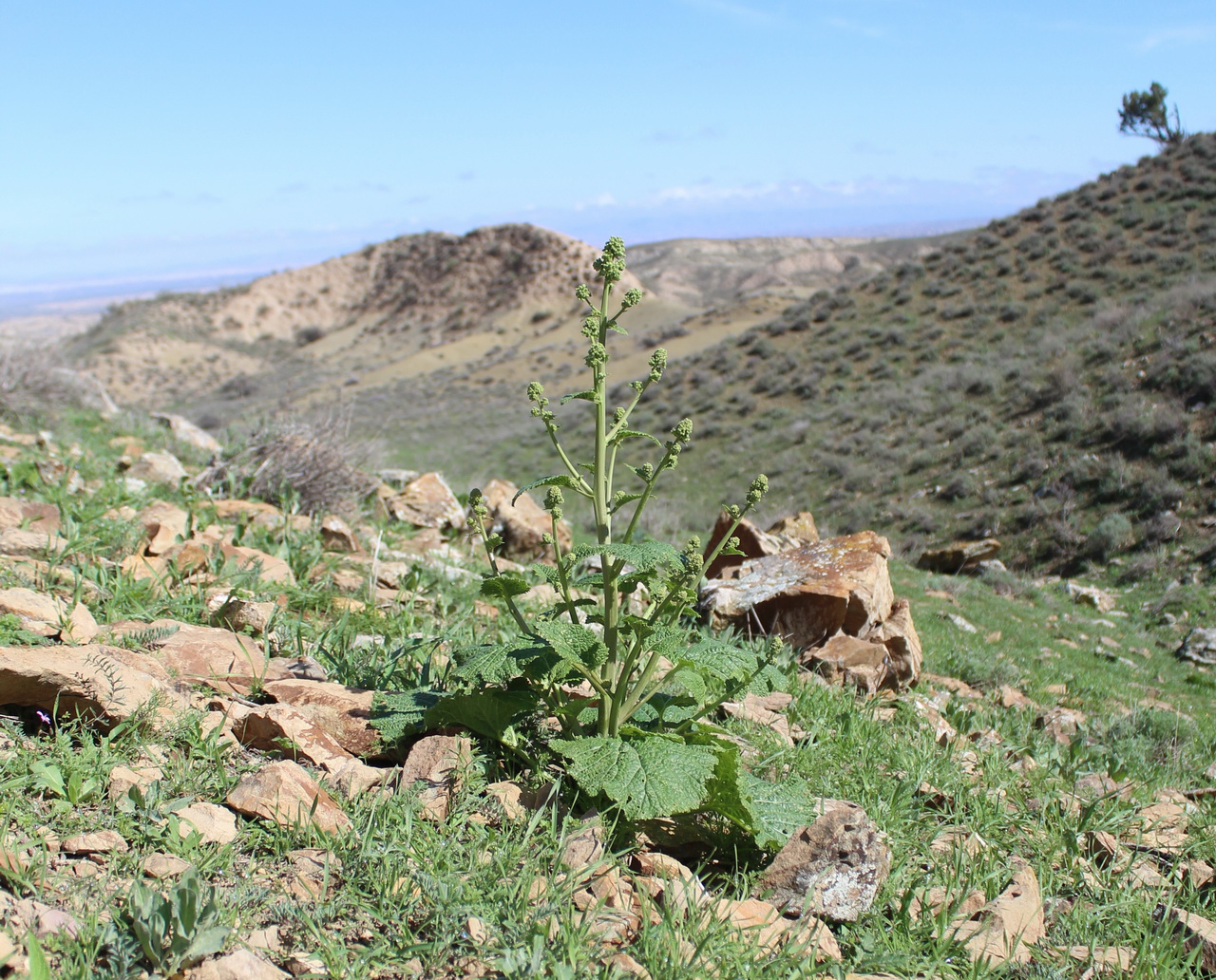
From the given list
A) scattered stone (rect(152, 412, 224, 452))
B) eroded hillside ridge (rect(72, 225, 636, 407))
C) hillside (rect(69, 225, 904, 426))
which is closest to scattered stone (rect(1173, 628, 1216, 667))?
scattered stone (rect(152, 412, 224, 452))

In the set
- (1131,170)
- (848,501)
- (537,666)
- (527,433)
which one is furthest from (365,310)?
(537,666)

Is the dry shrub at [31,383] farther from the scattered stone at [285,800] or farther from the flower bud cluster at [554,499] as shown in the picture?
the flower bud cluster at [554,499]

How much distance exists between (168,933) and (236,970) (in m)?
0.17

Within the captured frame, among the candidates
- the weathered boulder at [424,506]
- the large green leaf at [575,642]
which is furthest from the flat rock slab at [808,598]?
the weathered boulder at [424,506]

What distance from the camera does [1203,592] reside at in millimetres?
8883

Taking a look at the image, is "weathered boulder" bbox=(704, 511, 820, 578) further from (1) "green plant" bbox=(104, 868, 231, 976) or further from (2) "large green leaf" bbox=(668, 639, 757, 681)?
(1) "green plant" bbox=(104, 868, 231, 976)

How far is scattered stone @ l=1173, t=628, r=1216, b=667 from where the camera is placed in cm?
750

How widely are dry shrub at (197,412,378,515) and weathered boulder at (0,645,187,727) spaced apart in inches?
124

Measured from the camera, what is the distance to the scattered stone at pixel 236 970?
1549mm

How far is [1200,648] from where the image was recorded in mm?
7660

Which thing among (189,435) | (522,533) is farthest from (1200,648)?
(189,435)

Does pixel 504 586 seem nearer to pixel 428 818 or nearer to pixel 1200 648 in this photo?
pixel 428 818

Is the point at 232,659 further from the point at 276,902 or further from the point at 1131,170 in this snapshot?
the point at 1131,170

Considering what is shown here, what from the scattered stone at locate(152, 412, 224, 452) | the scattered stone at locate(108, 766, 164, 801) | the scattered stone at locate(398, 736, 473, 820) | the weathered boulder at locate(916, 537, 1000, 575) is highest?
the scattered stone at locate(152, 412, 224, 452)
